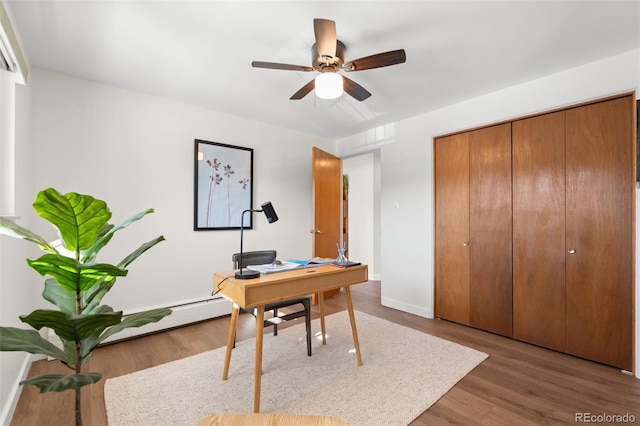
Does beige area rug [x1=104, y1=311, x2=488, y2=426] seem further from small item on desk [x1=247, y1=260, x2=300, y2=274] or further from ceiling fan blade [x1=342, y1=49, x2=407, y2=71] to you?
ceiling fan blade [x1=342, y1=49, x2=407, y2=71]

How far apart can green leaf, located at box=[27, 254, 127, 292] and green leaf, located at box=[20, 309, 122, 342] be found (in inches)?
5.0

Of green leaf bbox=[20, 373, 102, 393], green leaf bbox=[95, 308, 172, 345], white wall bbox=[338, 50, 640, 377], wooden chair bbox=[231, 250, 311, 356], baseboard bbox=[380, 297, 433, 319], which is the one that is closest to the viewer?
green leaf bbox=[20, 373, 102, 393]

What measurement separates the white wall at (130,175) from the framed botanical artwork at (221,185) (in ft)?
0.28

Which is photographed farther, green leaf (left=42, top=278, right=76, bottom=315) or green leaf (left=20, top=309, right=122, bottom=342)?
green leaf (left=42, top=278, right=76, bottom=315)

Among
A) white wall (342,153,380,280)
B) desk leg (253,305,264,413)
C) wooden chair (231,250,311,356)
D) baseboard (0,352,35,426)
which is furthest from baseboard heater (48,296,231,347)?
white wall (342,153,380,280)

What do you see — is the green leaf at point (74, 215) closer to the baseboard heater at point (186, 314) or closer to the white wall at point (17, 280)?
the white wall at point (17, 280)

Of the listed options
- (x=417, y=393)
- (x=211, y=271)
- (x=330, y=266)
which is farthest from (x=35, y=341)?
(x=211, y=271)

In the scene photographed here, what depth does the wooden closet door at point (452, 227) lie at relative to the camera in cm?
320

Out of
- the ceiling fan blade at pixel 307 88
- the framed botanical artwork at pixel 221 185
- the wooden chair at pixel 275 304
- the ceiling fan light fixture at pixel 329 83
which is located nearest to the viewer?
the ceiling fan light fixture at pixel 329 83

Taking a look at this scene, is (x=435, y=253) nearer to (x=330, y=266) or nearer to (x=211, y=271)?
(x=330, y=266)

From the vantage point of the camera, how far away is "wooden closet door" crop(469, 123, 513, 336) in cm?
289

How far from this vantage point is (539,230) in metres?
2.68

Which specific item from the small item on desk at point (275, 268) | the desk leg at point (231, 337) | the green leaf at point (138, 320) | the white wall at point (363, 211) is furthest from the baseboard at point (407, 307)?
the green leaf at point (138, 320)

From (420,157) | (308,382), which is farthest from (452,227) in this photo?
(308,382)
